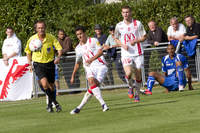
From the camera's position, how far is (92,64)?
468 inches

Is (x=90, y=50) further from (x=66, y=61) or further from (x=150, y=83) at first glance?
(x=66, y=61)

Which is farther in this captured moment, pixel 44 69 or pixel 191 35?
pixel 191 35

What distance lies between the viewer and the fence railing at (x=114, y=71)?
1795 centimetres

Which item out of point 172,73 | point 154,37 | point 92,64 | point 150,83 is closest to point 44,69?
point 92,64

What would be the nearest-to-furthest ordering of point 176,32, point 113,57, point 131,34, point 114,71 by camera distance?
point 131,34 < point 176,32 < point 113,57 < point 114,71

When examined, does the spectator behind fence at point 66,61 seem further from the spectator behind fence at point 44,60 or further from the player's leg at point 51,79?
the spectator behind fence at point 44,60

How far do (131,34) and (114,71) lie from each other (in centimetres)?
507

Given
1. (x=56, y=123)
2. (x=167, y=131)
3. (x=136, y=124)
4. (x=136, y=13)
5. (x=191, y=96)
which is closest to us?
(x=167, y=131)

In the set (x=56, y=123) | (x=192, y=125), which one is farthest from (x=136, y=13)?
→ (x=192, y=125)

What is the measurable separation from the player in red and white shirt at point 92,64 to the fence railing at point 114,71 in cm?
619

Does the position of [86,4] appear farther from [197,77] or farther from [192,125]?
[192,125]

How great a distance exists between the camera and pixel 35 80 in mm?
18453

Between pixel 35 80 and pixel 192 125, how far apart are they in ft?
34.9

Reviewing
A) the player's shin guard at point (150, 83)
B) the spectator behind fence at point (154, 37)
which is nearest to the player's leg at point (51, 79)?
the player's shin guard at point (150, 83)
